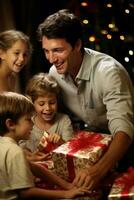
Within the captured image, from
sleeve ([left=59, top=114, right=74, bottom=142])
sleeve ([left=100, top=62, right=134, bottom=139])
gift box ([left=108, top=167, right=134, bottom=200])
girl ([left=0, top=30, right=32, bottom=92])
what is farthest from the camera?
girl ([left=0, top=30, right=32, bottom=92])

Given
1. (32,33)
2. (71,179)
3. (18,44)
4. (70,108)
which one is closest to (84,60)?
(70,108)

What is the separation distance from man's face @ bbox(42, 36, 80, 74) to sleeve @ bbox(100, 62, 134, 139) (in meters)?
0.18

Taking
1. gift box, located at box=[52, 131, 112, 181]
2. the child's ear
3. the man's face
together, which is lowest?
gift box, located at box=[52, 131, 112, 181]

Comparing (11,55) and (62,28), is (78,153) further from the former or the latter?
(11,55)

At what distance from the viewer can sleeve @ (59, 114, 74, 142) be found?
7.52ft

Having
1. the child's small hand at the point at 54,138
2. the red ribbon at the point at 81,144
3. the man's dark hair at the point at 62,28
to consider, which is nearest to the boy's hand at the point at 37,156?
the child's small hand at the point at 54,138

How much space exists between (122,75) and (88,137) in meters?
0.40

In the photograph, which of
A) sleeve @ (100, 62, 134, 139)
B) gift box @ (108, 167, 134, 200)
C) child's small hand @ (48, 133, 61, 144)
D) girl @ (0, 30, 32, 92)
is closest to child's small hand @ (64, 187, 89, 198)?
gift box @ (108, 167, 134, 200)

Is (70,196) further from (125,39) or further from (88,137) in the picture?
(125,39)

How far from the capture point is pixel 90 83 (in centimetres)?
224

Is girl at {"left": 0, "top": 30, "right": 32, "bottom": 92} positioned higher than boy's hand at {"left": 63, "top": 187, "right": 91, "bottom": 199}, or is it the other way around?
girl at {"left": 0, "top": 30, "right": 32, "bottom": 92}

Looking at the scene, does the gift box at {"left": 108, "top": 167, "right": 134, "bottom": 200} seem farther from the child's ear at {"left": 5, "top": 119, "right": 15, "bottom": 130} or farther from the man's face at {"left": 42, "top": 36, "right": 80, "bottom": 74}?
the man's face at {"left": 42, "top": 36, "right": 80, "bottom": 74}

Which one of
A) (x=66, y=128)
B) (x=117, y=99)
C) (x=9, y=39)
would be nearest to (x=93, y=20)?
(x=9, y=39)

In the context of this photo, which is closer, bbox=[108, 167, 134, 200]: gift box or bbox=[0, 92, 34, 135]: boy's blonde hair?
bbox=[108, 167, 134, 200]: gift box
